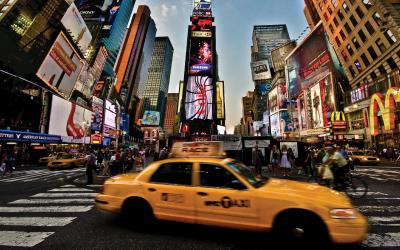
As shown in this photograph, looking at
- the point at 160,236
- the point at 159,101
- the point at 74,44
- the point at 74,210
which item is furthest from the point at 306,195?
the point at 159,101

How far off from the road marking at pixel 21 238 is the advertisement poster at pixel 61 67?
5340 centimetres

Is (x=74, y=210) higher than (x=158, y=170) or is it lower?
lower

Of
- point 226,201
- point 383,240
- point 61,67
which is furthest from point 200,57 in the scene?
point 383,240

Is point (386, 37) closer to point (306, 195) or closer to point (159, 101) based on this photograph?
point (306, 195)

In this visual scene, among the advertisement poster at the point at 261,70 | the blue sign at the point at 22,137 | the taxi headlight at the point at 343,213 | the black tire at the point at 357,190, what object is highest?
the advertisement poster at the point at 261,70

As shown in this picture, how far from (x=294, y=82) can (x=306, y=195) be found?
9181 cm

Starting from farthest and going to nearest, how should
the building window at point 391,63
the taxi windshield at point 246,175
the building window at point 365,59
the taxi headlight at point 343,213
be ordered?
the building window at point 365,59, the building window at point 391,63, the taxi windshield at point 246,175, the taxi headlight at point 343,213

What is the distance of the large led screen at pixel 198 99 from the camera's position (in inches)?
3701

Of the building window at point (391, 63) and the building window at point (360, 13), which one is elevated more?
the building window at point (360, 13)

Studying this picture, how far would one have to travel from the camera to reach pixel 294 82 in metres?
88.3

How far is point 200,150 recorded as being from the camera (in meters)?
5.54

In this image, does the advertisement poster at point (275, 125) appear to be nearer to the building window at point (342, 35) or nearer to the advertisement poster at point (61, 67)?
the building window at point (342, 35)


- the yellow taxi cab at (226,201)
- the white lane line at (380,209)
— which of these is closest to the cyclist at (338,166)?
the white lane line at (380,209)

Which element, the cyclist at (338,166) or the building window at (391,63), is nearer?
the cyclist at (338,166)
